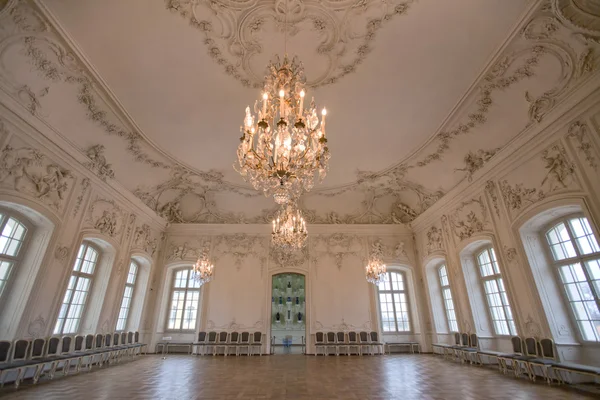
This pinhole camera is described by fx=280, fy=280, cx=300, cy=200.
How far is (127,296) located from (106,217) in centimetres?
353

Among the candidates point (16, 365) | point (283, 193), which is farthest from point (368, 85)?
point (16, 365)

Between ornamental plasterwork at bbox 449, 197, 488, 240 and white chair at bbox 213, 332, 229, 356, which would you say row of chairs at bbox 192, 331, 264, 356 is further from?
ornamental plasterwork at bbox 449, 197, 488, 240

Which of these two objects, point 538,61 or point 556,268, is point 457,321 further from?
point 538,61

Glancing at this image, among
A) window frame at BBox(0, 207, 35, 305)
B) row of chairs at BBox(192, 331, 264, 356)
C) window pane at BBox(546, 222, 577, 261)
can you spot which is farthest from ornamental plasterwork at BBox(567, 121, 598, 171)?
window frame at BBox(0, 207, 35, 305)

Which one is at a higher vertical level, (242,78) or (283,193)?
(242,78)

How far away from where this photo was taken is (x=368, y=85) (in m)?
6.64

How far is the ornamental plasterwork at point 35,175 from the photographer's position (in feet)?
18.1

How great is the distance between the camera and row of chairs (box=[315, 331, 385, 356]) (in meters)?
10.2

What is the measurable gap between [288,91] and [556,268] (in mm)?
6945

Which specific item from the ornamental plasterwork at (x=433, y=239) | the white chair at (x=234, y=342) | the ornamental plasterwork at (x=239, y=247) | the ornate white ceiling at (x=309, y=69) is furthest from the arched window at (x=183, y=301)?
the ornamental plasterwork at (x=433, y=239)

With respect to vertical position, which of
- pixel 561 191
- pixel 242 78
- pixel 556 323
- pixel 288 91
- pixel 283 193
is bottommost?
pixel 556 323

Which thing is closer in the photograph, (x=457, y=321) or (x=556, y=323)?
(x=556, y=323)

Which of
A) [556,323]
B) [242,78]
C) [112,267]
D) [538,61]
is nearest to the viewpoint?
[538,61]

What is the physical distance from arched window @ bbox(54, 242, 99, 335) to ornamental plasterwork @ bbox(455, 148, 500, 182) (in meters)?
11.0
